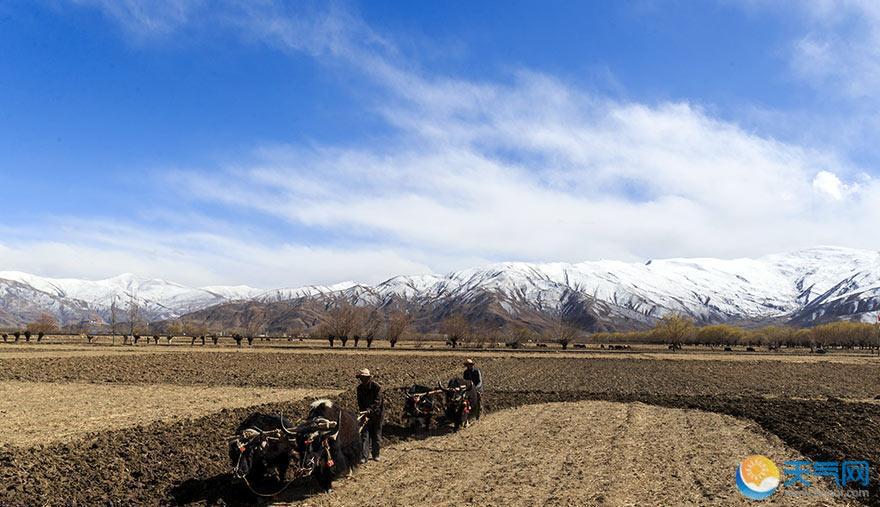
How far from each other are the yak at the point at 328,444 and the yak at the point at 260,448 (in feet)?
0.97

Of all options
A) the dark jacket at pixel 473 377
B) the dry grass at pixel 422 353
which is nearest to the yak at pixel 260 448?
the dark jacket at pixel 473 377

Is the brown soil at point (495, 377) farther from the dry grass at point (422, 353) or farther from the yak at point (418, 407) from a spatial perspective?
the dry grass at point (422, 353)

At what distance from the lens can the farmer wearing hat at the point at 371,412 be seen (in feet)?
41.1

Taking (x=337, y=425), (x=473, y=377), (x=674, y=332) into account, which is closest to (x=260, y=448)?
(x=337, y=425)

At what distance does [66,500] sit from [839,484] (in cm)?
1348

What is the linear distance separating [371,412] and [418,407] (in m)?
3.30

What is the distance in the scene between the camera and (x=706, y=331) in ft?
485

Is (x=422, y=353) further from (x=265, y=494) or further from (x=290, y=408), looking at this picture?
(x=265, y=494)

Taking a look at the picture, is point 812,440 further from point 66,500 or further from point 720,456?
point 66,500

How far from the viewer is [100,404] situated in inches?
841

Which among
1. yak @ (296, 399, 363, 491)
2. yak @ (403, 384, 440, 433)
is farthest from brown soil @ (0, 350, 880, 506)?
yak @ (296, 399, 363, 491)

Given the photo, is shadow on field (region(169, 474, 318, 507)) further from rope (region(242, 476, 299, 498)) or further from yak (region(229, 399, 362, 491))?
yak (region(229, 399, 362, 491))

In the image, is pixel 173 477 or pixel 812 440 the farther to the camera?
pixel 812 440

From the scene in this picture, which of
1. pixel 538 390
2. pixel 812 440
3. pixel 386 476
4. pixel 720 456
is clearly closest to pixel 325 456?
pixel 386 476
